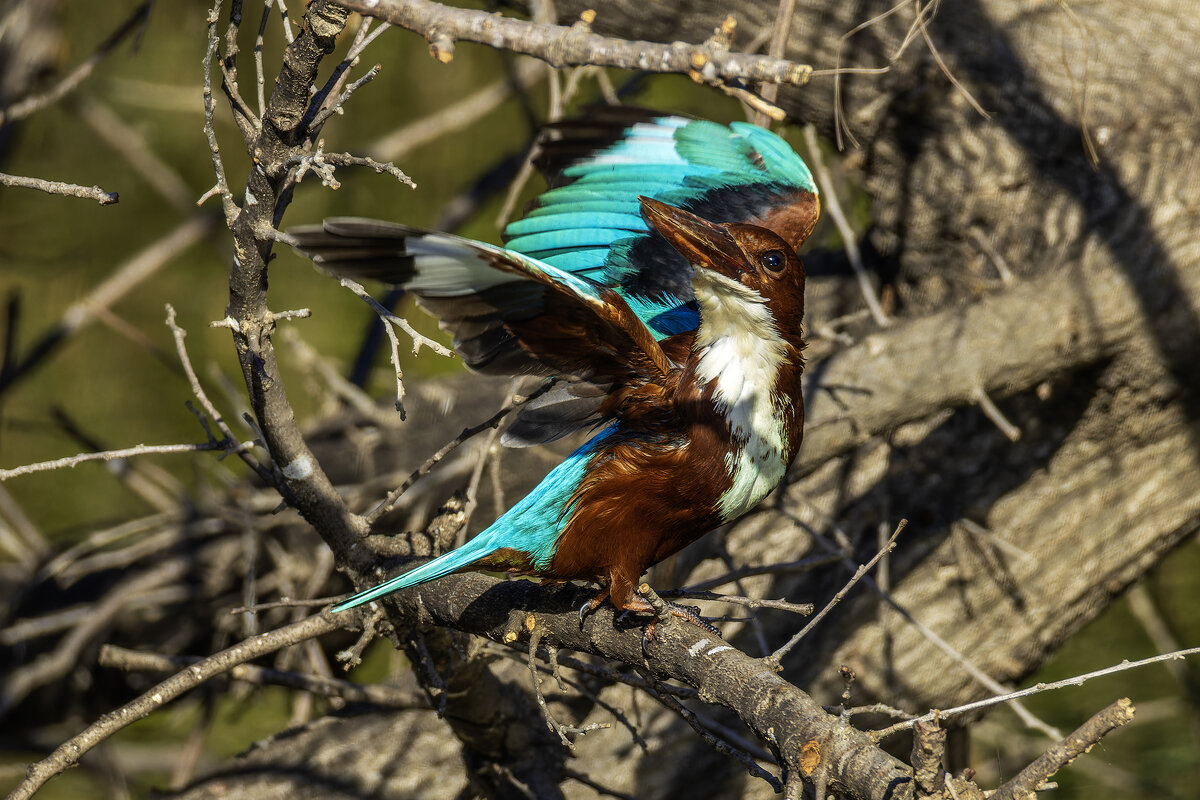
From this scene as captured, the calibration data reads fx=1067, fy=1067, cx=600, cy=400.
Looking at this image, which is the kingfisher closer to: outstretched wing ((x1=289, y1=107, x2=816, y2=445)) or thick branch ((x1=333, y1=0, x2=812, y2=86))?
outstretched wing ((x1=289, y1=107, x2=816, y2=445))

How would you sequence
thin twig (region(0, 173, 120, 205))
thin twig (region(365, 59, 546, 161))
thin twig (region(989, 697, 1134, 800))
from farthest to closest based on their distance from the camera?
thin twig (region(365, 59, 546, 161))
thin twig (region(0, 173, 120, 205))
thin twig (region(989, 697, 1134, 800))

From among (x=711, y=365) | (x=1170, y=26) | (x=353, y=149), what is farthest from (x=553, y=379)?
(x=353, y=149)

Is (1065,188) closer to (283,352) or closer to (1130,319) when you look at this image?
(1130,319)

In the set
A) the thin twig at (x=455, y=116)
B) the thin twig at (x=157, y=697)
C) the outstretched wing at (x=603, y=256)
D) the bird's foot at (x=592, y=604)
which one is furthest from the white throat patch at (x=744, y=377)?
the thin twig at (x=455, y=116)

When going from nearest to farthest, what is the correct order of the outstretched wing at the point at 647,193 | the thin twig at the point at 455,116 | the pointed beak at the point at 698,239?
the pointed beak at the point at 698,239 → the outstretched wing at the point at 647,193 → the thin twig at the point at 455,116

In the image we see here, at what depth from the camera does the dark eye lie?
5.64 ft

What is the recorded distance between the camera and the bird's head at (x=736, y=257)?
1.64 meters

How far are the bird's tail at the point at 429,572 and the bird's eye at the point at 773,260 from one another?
2.06ft

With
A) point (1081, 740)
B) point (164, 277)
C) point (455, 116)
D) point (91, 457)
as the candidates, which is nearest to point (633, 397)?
point (91, 457)

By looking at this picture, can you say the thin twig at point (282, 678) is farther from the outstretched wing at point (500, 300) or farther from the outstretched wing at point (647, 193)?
the outstretched wing at point (647, 193)

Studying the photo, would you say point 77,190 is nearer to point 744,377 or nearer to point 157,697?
point 157,697

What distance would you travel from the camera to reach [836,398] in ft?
7.76

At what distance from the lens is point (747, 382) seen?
168 cm

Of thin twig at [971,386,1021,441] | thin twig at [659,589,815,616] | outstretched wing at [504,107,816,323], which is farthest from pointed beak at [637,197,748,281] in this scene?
thin twig at [971,386,1021,441]
